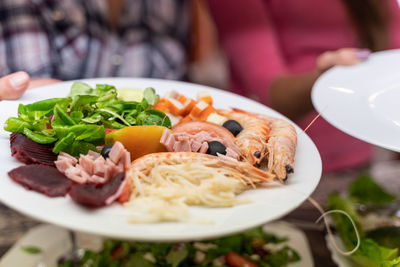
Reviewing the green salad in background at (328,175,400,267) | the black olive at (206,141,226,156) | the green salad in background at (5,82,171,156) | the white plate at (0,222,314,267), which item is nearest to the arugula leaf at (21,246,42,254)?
the white plate at (0,222,314,267)

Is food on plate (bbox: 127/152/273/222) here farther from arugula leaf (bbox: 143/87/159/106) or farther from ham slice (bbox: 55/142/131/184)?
arugula leaf (bbox: 143/87/159/106)

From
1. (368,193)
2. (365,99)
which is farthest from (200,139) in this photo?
(368,193)

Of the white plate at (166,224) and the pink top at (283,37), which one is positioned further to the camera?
the pink top at (283,37)

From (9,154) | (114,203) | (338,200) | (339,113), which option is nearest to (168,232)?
(114,203)

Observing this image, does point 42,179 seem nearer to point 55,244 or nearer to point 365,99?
point 55,244

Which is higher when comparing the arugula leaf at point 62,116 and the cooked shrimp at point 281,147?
the arugula leaf at point 62,116

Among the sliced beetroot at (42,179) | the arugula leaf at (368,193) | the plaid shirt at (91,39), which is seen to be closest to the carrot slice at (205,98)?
the sliced beetroot at (42,179)

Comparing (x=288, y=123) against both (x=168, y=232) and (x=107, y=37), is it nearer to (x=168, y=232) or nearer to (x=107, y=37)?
(x=168, y=232)

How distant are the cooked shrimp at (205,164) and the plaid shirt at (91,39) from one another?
0.96m

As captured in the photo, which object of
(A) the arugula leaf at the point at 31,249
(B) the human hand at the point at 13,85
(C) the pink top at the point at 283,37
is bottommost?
(A) the arugula leaf at the point at 31,249

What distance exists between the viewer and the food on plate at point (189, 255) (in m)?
1.03

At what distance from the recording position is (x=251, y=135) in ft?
2.92

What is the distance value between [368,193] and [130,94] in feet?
2.87

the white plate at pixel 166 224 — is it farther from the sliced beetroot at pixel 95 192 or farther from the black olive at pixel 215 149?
the black olive at pixel 215 149
